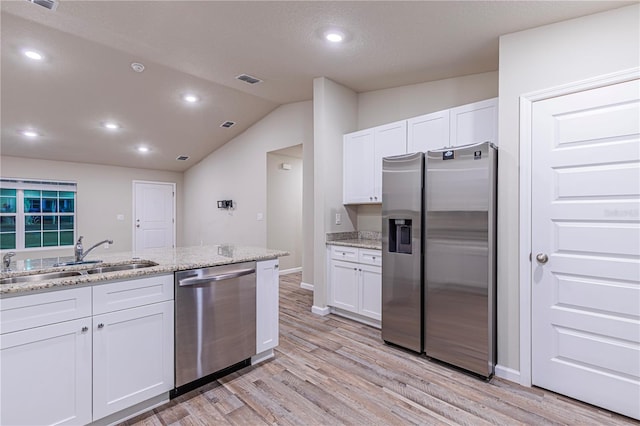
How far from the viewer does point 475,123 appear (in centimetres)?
285

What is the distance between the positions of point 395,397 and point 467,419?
1.48 ft

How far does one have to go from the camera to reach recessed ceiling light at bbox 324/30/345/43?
2671 millimetres

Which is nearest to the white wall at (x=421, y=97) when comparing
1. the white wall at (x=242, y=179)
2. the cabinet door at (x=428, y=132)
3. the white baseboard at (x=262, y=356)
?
the cabinet door at (x=428, y=132)

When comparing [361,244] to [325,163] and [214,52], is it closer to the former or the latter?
[325,163]

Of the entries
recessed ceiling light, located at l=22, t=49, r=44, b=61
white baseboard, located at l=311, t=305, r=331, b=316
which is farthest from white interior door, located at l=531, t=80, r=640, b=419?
recessed ceiling light, located at l=22, t=49, r=44, b=61

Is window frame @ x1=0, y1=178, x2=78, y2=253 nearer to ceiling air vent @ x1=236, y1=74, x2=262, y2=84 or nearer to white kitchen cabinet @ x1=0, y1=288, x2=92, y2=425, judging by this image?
ceiling air vent @ x1=236, y1=74, x2=262, y2=84

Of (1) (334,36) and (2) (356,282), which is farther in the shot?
(2) (356,282)

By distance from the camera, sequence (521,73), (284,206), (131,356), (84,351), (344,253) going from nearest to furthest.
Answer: (84,351) → (131,356) → (521,73) → (344,253) → (284,206)

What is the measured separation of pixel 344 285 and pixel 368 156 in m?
1.55

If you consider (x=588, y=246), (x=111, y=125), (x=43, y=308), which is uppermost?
(x=111, y=125)

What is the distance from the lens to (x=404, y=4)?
7.39 feet

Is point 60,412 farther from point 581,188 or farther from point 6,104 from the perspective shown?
point 6,104

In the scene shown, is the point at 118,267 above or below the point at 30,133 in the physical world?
below

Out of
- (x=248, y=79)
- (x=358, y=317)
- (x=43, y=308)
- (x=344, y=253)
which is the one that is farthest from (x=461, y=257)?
(x=248, y=79)
